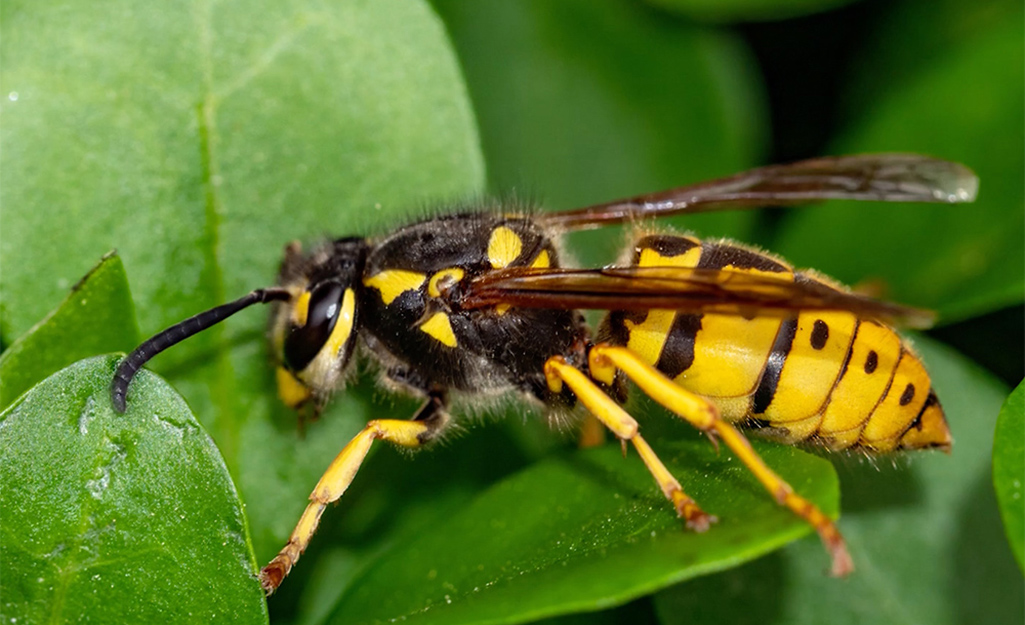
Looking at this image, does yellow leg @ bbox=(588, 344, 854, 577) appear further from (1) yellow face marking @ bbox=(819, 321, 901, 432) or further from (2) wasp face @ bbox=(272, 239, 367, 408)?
(2) wasp face @ bbox=(272, 239, 367, 408)

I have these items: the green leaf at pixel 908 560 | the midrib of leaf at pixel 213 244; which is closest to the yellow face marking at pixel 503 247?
the midrib of leaf at pixel 213 244

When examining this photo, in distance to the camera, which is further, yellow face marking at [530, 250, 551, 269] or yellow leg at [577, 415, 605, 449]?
yellow leg at [577, 415, 605, 449]

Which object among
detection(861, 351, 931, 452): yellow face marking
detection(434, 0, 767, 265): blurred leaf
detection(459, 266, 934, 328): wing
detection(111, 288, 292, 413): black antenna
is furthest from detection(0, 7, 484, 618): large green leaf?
detection(861, 351, 931, 452): yellow face marking

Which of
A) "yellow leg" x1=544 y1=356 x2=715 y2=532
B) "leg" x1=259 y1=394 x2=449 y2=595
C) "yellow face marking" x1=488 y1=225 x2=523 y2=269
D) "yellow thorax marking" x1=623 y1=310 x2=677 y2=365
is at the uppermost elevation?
"yellow face marking" x1=488 y1=225 x2=523 y2=269

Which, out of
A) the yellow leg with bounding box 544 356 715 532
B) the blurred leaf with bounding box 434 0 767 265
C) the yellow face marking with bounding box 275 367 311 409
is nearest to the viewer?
the yellow leg with bounding box 544 356 715 532

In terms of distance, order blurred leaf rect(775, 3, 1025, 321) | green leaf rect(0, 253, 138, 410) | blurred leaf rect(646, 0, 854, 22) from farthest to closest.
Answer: blurred leaf rect(646, 0, 854, 22) < blurred leaf rect(775, 3, 1025, 321) < green leaf rect(0, 253, 138, 410)

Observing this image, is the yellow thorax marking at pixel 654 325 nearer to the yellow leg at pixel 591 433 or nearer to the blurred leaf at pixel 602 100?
the yellow leg at pixel 591 433

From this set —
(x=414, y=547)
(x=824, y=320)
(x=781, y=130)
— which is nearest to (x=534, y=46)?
(x=781, y=130)
